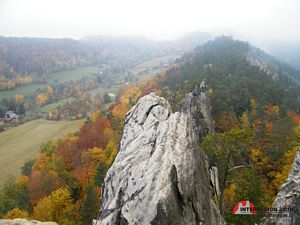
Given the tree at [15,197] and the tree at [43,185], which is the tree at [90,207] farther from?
the tree at [15,197]

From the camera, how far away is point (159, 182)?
49.4ft

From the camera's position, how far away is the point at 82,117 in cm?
12419

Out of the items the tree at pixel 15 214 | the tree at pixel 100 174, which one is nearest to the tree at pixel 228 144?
A: the tree at pixel 100 174

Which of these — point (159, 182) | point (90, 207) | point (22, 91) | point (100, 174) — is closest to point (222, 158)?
point (159, 182)

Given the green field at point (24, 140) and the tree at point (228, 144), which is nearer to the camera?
the tree at point (228, 144)

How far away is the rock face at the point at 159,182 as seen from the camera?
1445 cm

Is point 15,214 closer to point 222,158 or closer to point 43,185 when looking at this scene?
point 43,185

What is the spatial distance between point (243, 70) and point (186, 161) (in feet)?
271

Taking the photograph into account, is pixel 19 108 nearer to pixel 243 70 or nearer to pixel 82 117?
pixel 82 117

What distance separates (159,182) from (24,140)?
9411 cm

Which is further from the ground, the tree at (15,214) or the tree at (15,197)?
the tree at (15,214)

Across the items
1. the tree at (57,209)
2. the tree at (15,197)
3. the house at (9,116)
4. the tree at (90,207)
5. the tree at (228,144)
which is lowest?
the house at (9,116)

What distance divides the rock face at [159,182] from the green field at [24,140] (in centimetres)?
5826

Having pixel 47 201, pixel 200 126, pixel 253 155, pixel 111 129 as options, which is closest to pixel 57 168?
pixel 47 201
